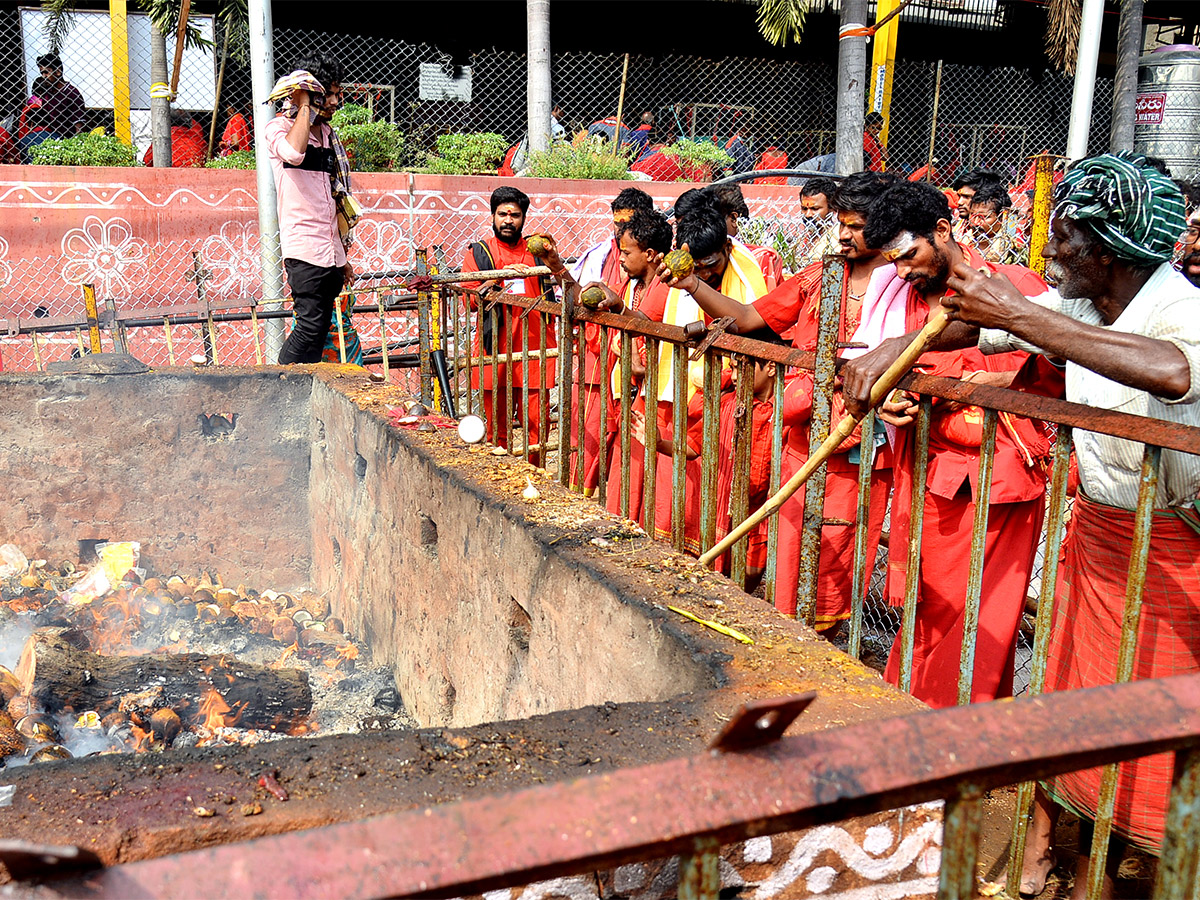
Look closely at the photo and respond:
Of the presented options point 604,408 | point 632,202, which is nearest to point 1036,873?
point 604,408

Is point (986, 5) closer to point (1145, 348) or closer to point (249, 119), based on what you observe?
point (249, 119)

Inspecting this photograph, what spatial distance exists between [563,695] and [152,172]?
285 inches

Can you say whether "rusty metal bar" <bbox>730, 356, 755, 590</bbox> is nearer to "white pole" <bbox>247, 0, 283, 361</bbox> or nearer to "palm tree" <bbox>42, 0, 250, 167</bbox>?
"white pole" <bbox>247, 0, 283, 361</bbox>

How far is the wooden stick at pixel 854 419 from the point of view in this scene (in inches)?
87.4

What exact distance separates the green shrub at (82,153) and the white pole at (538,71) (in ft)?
12.7

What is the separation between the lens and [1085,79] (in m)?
9.53

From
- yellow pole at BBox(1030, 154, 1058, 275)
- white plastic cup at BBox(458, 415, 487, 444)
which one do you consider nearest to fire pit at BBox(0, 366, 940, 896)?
white plastic cup at BBox(458, 415, 487, 444)

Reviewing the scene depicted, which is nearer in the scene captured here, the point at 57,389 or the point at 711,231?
the point at 711,231

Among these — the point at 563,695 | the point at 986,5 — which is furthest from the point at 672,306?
the point at 986,5

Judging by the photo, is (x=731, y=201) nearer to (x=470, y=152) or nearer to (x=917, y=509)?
(x=917, y=509)

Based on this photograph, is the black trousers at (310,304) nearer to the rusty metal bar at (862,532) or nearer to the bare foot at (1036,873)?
the rusty metal bar at (862,532)

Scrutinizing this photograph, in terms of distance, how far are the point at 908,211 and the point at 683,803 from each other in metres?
2.92

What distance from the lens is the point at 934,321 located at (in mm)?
2188

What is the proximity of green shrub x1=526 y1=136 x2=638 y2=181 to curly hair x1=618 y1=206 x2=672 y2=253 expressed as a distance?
5.28m
